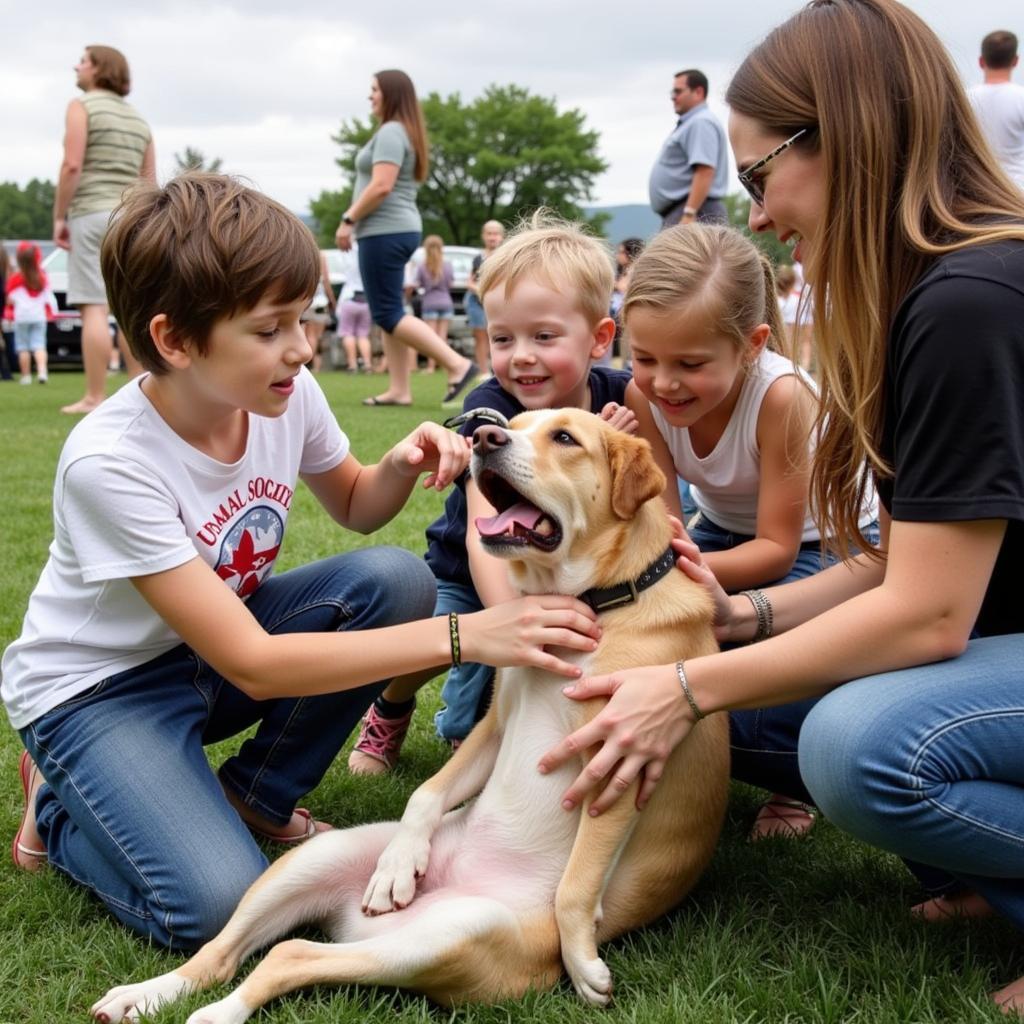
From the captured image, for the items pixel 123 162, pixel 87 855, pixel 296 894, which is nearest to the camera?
pixel 296 894

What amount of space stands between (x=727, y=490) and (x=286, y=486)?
4.41ft

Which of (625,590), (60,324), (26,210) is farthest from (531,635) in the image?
(26,210)

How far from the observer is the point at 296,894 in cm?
248

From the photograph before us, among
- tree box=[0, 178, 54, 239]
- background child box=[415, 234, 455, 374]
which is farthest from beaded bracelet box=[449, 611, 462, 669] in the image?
tree box=[0, 178, 54, 239]

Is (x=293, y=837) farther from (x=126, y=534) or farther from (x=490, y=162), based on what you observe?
(x=490, y=162)

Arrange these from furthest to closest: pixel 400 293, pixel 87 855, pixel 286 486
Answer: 1. pixel 400 293
2. pixel 286 486
3. pixel 87 855

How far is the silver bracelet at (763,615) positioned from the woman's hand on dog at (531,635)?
0.56 metres

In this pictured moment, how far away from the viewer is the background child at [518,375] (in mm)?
3305

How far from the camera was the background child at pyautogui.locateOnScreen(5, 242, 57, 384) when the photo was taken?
17.8 m

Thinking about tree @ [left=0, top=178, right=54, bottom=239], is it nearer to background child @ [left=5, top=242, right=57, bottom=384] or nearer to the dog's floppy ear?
background child @ [left=5, top=242, right=57, bottom=384]

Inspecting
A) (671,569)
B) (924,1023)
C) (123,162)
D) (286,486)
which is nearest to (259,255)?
(286,486)

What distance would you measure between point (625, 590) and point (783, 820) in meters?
0.99

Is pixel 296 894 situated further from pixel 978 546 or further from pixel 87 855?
pixel 978 546

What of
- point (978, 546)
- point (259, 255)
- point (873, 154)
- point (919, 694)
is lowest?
point (919, 694)
